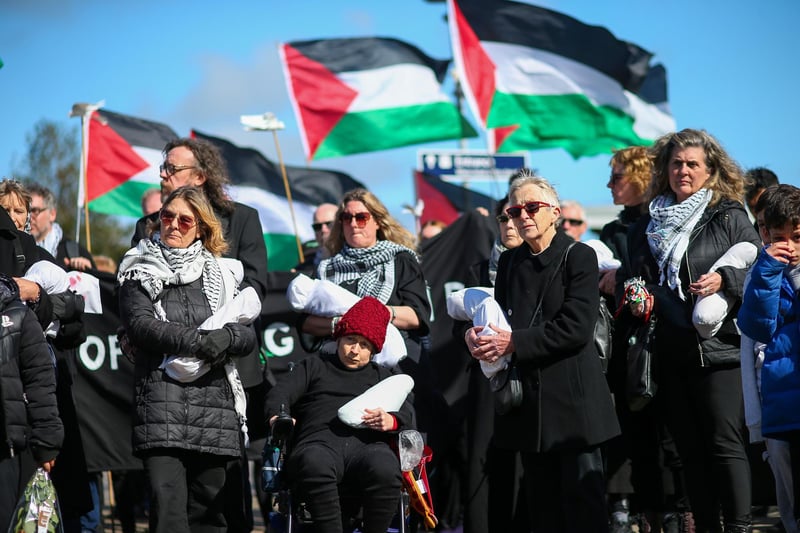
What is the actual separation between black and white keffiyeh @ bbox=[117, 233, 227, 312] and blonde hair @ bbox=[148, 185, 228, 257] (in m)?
0.06

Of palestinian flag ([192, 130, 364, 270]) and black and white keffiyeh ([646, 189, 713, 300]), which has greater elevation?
palestinian flag ([192, 130, 364, 270])

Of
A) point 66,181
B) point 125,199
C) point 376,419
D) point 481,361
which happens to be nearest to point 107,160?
point 125,199

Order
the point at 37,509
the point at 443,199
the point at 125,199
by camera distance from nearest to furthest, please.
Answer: the point at 37,509 → the point at 125,199 → the point at 443,199

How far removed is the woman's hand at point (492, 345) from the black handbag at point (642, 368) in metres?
0.91

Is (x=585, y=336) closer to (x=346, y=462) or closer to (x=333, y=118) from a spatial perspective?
(x=346, y=462)

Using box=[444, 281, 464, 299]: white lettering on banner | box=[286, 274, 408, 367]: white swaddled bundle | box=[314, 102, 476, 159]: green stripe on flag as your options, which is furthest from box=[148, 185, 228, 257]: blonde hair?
box=[314, 102, 476, 159]: green stripe on flag

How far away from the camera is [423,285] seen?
263 inches

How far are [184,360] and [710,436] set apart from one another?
8.80 feet

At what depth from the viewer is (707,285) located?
5.50 meters

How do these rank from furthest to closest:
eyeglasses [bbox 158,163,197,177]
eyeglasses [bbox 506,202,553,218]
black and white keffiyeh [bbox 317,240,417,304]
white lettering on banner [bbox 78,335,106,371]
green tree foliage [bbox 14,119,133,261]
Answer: green tree foliage [bbox 14,119,133,261] → white lettering on banner [bbox 78,335,106,371] → black and white keffiyeh [bbox 317,240,417,304] → eyeglasses [bbox 158,163,197,177] → eyeglasses [bbox 506,202,553,218]

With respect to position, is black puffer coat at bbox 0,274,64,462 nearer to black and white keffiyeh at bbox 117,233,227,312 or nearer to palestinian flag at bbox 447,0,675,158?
black and white keffiyeh at bbox 117,233,227,312

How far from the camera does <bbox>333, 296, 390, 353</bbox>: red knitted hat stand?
5.87 m

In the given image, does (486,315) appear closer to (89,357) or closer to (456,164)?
(89,357)

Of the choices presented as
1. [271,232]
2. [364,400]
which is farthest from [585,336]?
[271,232]
